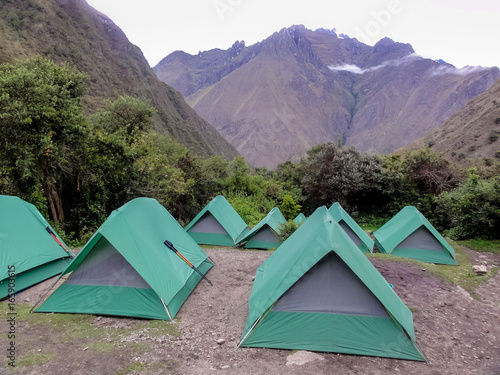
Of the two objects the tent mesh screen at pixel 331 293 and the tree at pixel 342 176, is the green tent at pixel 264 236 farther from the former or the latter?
the tree at pixel 342 176

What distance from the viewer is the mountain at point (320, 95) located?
92.8 metres

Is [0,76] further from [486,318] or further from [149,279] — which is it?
[486,318]

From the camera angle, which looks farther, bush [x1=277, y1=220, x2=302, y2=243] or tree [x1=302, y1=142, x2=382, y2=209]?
tree [x1=302, y1=142, x2=382, y2=209]

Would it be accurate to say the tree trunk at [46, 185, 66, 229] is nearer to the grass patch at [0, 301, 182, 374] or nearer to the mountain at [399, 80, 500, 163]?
the grass patch at [0, 301, 182, 374]

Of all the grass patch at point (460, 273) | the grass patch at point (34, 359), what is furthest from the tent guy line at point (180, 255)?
the grass patch at point (460, 273)

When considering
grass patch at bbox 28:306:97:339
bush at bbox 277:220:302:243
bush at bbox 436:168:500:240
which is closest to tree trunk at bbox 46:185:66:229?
grass patch at bbox 28:306:97:339

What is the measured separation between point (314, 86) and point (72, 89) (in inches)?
5070

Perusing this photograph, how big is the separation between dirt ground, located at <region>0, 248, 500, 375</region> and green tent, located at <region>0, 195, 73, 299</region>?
0.34 metres

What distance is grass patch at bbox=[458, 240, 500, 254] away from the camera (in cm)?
1296

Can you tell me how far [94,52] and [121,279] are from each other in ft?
188

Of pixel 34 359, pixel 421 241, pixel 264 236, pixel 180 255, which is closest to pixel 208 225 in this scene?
pixel 264 236

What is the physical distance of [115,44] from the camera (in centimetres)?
6494

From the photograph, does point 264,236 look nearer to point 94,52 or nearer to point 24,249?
point 24,249

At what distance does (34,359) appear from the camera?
4.08 meters
